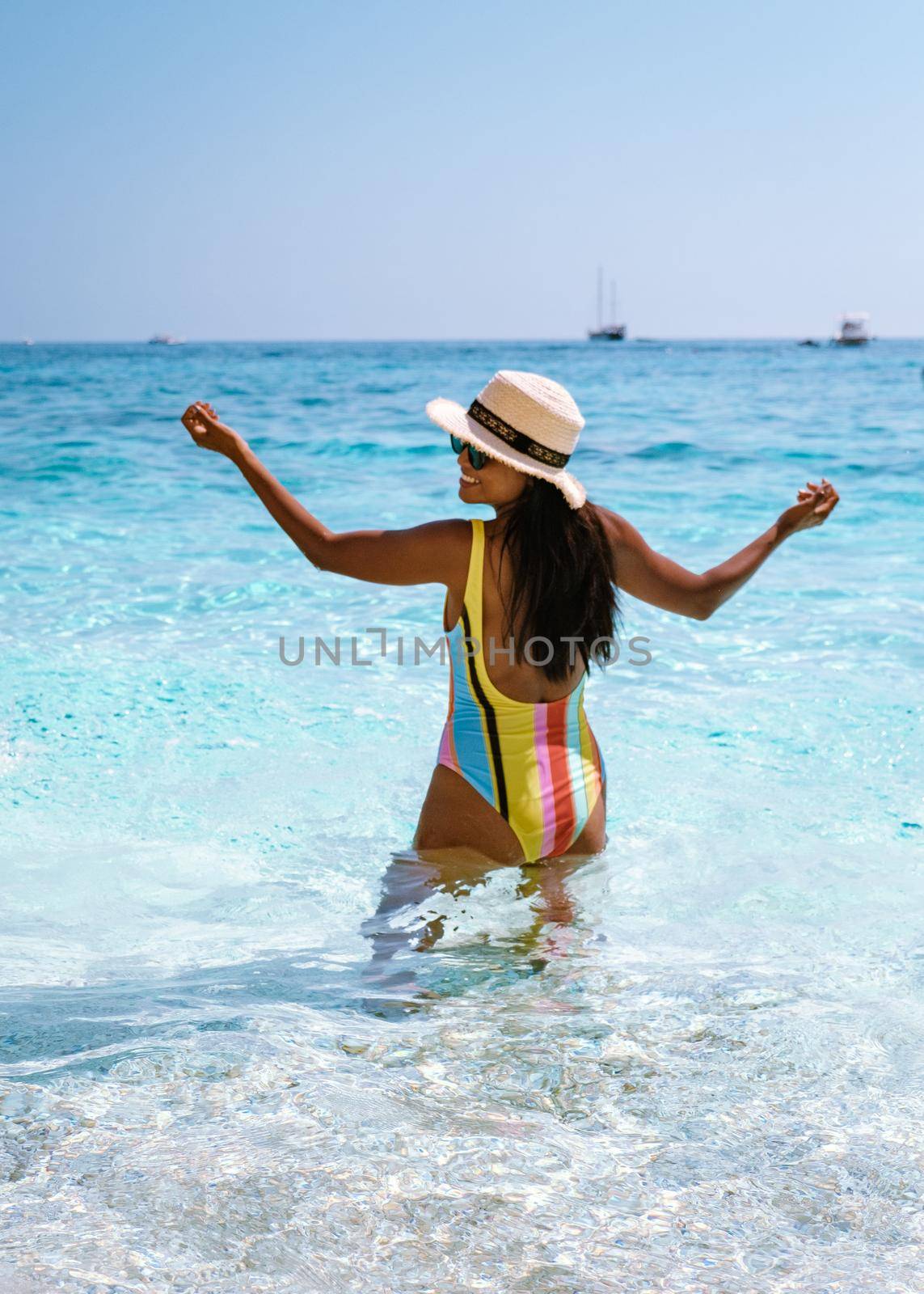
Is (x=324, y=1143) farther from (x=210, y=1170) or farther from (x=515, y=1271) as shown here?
(x=515, y=1271)

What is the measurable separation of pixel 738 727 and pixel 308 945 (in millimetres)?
2739

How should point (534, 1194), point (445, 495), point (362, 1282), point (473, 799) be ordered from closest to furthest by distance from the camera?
point (362, 1282) < point (534, 1194) < point (473, 799) < point (445, 495)

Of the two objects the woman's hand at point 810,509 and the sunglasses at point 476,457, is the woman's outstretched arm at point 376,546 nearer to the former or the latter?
the sunglasses at point 476,457

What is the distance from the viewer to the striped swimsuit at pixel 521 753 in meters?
2.85

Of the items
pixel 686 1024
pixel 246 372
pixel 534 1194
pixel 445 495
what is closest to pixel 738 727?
pixel 686 1024

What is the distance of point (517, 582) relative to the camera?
105 inches

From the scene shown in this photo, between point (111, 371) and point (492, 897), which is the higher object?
point (111, 371)

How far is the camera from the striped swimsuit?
2.85 metres

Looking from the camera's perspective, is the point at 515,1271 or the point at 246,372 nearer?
the point at 515,1271

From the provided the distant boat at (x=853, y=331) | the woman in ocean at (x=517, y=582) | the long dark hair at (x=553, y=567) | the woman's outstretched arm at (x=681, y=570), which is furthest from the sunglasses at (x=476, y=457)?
the distant boat at (x=853, y=331)

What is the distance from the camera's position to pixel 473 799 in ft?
9.58

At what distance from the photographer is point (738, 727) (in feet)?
17.1

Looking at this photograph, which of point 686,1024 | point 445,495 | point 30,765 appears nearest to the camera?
point 686,1024

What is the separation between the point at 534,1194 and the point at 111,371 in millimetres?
44034
